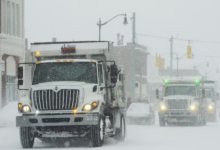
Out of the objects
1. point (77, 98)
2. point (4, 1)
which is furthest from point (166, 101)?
point (4, 1)

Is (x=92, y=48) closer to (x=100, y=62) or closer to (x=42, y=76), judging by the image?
(x=100, y=62)

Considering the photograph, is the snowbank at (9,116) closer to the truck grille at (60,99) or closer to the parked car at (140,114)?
the parked car at (140,114)

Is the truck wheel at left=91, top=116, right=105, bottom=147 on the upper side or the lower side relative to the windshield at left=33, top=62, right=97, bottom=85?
lower

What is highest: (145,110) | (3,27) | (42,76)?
(3,27)

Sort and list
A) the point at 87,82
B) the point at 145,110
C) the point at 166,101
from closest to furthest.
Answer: the point at 87,82 → the point at 166,101 → the point at 145,110

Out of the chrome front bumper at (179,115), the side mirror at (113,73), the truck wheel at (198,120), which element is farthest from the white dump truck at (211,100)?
the side mirror at (113,73)

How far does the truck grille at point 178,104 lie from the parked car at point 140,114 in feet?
12.0

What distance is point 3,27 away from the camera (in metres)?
41.8

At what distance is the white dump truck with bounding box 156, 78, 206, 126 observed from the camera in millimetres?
29188

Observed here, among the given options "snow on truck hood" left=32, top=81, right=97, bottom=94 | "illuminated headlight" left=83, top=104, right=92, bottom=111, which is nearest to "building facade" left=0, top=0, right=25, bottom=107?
"snow on truck hood" left=32, top=81, right=97, bottom=94

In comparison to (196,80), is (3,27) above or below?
above

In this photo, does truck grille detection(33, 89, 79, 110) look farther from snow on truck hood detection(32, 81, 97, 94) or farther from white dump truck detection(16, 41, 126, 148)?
snow on truck hood detection(32, 81, 97, 94)

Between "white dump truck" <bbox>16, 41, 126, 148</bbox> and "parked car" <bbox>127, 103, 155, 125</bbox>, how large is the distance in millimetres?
14781

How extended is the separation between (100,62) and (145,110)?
17.2m
